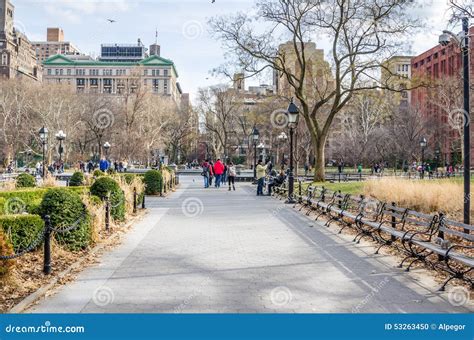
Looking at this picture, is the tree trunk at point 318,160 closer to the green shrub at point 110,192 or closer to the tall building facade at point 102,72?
the green shrub at point 110,192

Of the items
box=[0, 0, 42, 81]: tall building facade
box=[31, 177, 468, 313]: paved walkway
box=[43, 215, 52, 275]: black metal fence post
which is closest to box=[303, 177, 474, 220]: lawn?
box=[31, 177, 468, 313]: paved walkway

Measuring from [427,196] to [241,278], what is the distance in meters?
9.05

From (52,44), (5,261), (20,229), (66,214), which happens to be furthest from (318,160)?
(52,44)

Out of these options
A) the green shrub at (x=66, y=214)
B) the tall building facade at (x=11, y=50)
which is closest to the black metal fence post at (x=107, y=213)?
the green shrub at (x=66, y=214)

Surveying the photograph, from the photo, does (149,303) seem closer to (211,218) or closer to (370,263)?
(370,263)

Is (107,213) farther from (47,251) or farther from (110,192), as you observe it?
(47,251)

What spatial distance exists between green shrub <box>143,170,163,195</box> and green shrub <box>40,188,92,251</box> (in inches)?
575

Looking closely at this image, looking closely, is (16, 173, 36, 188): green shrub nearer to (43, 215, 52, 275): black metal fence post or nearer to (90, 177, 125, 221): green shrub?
(90, 177, 125, 221): green shrub

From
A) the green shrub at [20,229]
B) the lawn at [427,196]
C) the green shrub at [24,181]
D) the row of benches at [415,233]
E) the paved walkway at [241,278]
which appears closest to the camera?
the paved walkway at [241,278]

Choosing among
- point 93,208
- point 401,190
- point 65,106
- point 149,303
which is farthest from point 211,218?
point 65,106

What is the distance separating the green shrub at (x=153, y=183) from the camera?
24.2 meters

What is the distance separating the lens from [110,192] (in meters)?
12.9

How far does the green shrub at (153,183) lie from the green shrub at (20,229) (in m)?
15.9
